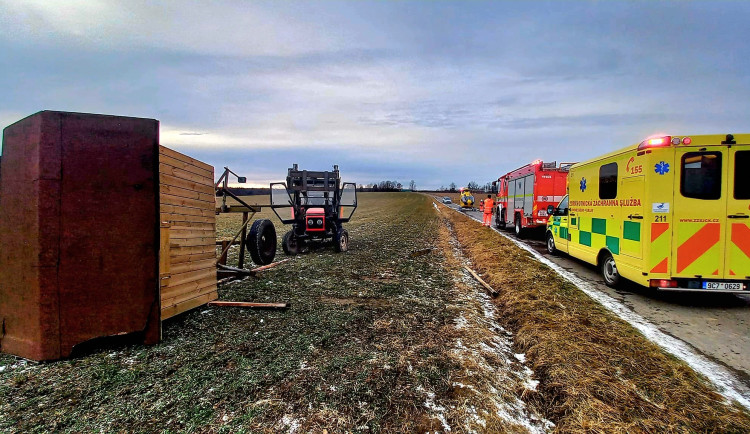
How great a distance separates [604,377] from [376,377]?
2.15 meters

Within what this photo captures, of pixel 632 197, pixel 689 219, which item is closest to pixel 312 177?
pixel 632 197

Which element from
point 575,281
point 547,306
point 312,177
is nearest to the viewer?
point 547,306

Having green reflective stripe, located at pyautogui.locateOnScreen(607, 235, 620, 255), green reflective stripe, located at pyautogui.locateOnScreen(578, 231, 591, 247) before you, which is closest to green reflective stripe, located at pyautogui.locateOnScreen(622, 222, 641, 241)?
green reflective stripe, located at pyautogui.locateOnScreen(607, 235, 620, 255)

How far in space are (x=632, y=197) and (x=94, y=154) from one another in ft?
25.4

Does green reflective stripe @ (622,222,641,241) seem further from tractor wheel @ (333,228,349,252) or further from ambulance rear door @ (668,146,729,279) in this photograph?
tractor wheel @ (333,228,349,252)

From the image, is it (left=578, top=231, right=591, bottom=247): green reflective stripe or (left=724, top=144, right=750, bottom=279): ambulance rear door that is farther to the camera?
(left=578, top=231, right=591, bottom=247): green reflective stripe

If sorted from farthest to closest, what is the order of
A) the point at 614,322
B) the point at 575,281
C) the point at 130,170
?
the point at 575,281
the point at 614,322
the point at 130,170

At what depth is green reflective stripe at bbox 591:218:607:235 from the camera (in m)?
6.89

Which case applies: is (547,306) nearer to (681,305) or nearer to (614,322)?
(614,322)

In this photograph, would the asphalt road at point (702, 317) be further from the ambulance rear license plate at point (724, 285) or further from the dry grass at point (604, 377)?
the dry grass at point (604, 377)

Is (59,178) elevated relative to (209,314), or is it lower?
elevated

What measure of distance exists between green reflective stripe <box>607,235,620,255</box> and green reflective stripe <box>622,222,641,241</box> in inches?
11.5

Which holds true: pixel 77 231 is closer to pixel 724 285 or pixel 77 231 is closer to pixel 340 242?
pixel 340 242

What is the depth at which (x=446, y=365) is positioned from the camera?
136 inches
